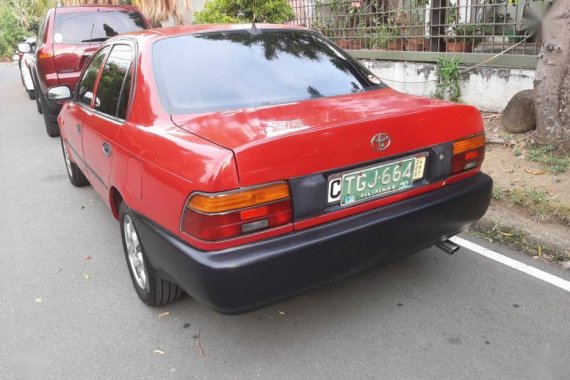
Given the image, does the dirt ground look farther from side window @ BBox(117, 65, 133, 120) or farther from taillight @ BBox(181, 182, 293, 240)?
side window @ BBox(117, 65, 133, 120)

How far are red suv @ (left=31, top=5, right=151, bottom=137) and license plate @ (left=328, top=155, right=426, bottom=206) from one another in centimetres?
606

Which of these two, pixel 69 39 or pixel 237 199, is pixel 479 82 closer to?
pixel 237 199

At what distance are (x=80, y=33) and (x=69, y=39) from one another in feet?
0.66

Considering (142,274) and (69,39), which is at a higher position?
(69,39)

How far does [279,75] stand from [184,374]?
5.71 feet

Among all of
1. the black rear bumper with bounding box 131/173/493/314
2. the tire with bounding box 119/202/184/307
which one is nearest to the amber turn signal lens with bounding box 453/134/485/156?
the black rear bumper with bounding box 131/173/493/314

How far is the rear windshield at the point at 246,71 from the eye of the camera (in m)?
2.74

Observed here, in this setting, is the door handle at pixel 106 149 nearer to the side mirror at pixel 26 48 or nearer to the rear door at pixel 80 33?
the rear door at pixel 80 33

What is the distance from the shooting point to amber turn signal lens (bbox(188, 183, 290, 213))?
2.09 m

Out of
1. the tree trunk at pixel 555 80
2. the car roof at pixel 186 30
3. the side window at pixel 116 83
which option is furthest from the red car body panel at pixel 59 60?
the tree trunk at pixel 555 80

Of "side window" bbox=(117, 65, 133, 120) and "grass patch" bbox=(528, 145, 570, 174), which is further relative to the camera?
"grass patch" bbox=(528, 145, 570, 174)

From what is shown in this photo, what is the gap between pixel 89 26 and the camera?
7.53 metres

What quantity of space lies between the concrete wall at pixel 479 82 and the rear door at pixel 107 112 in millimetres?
4392

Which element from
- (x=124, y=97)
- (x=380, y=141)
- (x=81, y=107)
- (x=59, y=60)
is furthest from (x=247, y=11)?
(x=380, y=141)
